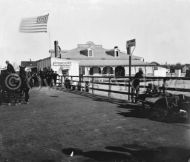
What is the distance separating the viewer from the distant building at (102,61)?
5878cm

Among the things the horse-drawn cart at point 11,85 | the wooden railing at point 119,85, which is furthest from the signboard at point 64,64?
the horse-drawn cart at point 11,85

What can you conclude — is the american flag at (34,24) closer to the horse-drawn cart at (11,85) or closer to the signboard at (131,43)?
the horse-drawn cart at (11,85)

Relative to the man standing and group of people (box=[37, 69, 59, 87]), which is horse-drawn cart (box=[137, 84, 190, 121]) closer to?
the man standing

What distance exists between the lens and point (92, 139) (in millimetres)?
7336

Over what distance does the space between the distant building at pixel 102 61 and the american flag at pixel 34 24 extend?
27.0 metres

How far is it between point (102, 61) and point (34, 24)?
31.6 meters

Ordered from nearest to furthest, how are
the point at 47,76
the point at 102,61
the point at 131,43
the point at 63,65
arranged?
1. the point at 131,43
2. the point at 47,76
3. the point at 63,65
4. the point at 102,61

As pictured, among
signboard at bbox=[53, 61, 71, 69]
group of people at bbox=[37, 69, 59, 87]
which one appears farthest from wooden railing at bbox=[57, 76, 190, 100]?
signboard at bbox=[53, 61, 71, 69]

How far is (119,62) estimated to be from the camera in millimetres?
60938

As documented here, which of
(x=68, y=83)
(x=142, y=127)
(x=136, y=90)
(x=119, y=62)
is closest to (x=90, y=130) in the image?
(x=142, y=127)

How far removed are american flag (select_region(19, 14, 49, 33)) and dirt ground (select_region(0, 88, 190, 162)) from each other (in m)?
20.2

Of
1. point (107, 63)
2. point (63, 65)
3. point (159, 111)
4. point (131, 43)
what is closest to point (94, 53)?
point (107, 63)

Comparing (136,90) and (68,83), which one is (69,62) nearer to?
(68,83)

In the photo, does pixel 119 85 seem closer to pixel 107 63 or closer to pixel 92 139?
pixel 92 139
